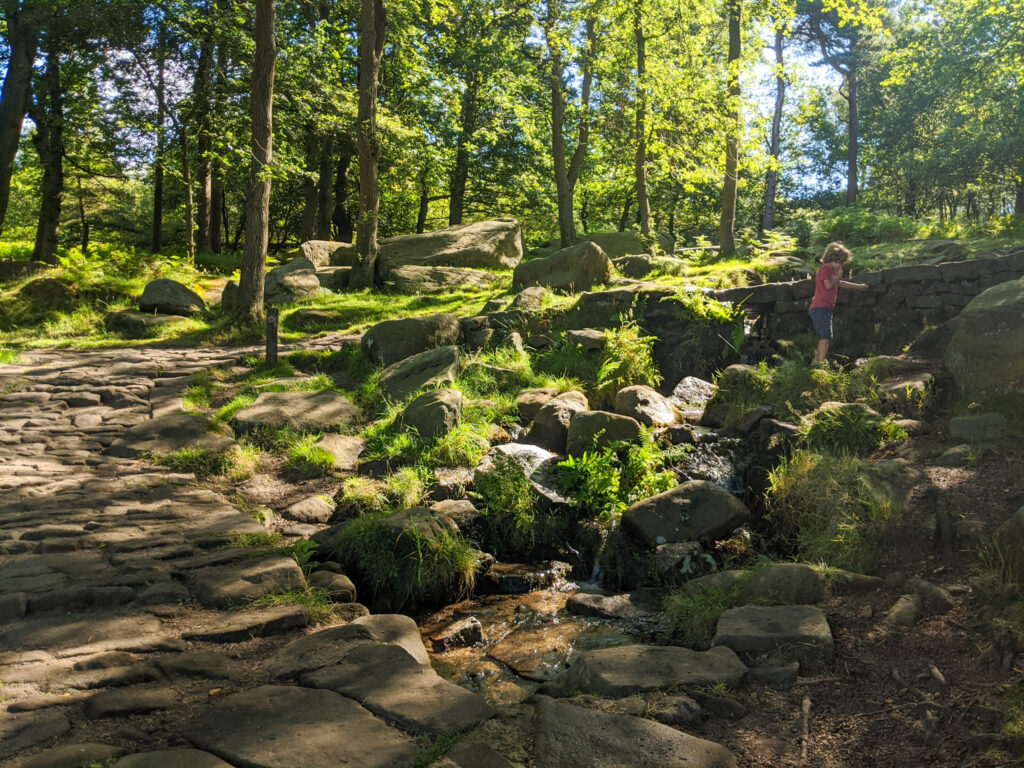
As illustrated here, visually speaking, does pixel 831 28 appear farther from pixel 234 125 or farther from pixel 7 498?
pixel 7 498

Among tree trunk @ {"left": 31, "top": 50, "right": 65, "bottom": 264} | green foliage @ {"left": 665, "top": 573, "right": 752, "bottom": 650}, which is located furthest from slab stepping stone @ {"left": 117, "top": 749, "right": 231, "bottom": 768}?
tree trunk @ {"left": 31, "top": 50, "right": 65, "bottom": 264}

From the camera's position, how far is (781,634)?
4.32m

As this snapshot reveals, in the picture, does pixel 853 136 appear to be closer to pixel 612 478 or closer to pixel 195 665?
pixel 612 478

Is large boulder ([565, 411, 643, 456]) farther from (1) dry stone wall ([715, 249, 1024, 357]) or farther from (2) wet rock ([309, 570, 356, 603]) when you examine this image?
(1) dry stone wall ([715, 249, 1024, 357])

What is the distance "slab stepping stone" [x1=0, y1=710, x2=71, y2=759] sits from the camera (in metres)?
2.81

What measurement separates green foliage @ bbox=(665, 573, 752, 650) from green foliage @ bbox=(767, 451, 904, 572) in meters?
0.89

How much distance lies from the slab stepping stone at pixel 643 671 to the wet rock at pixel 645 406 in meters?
4.69

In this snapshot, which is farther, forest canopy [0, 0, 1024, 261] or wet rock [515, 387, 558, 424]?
forest canopy [0, 0, 1024, 261]

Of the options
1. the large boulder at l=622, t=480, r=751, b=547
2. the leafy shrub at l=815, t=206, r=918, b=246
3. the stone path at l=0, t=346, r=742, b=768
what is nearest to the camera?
the stone path at l=0, t=346, r=742, b=768

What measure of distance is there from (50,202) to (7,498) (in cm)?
1666

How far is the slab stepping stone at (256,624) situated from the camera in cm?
414

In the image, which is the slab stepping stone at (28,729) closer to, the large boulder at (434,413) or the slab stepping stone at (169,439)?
the slab stepping stone at (169,439)

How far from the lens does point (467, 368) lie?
10.7 m

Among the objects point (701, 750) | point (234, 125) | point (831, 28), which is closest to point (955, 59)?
point (831, 28)
